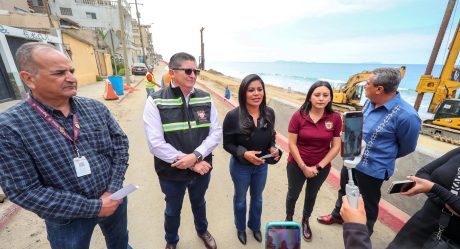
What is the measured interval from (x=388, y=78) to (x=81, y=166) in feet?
9.26

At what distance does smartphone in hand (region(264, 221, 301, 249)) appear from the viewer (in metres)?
1.84

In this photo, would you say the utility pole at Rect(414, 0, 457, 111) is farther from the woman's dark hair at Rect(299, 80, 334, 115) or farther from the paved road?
the woman's dark hair at Rect(299, 80, 334, 115)

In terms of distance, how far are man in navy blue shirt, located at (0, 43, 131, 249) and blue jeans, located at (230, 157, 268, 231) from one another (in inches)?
48.8

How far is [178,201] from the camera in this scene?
7.79 feet

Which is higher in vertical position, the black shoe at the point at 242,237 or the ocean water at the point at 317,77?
the black shoe at the point at 242,237

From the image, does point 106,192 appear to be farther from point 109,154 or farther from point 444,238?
point 444,238

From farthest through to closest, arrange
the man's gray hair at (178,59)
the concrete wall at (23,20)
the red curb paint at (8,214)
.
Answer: the concrete wall at (23,20) < the red curb paint at (8,214) < the man's gray hair at (178,59)

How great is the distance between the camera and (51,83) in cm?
144

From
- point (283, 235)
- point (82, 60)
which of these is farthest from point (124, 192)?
point (82, 60)

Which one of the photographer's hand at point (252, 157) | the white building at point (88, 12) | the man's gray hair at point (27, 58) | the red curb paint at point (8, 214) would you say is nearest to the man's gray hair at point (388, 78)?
the photographer's hand at point (252, 157)

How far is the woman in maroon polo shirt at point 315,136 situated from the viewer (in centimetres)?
242

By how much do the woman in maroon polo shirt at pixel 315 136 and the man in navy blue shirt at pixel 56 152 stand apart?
1.91m

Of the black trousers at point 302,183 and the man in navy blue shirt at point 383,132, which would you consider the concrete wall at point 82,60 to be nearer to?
the black trousers at point 302,183

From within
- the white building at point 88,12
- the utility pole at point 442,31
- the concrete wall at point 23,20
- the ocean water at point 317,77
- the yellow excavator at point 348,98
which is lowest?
the ocean water at point 317,77
